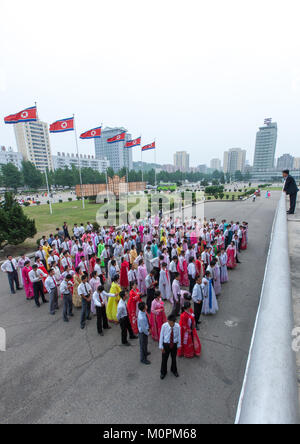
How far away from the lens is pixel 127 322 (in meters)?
5.41

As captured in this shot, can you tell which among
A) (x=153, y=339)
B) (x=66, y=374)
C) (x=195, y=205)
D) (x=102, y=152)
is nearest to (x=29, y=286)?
(x=66, y=374)

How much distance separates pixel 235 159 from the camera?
16450 centimetres

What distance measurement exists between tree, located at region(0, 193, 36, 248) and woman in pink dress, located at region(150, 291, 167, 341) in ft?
33.0

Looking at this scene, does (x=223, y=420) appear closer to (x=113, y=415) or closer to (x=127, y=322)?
(x=113, y=415)

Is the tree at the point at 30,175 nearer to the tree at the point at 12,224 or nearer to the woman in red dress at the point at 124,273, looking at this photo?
the tree at the point at 12,224

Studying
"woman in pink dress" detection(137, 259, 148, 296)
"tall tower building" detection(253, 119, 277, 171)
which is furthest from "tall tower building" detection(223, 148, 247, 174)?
"woman in pink dress" detection(137, 259, 148, 296)

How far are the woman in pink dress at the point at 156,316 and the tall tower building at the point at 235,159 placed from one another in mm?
170037

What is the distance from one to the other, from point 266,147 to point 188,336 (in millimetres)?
148821

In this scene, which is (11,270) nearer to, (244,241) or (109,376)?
(109,376)

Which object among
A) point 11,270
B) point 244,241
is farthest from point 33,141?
point 244,241

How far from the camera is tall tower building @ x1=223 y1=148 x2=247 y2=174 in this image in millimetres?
162675

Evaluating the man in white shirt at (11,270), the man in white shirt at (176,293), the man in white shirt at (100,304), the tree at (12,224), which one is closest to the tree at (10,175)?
the tree at (12,224)

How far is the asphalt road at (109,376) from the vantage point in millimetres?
3777

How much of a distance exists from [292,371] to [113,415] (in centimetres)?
357
